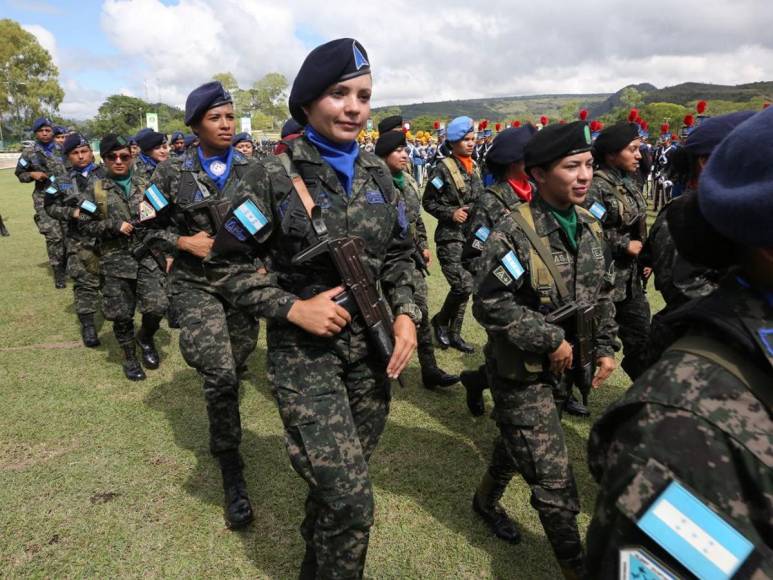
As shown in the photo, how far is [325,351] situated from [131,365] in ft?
12.2

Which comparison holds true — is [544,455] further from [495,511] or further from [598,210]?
[598,210]

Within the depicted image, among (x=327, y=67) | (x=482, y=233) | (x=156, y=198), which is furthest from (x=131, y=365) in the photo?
(x=327, y=67)

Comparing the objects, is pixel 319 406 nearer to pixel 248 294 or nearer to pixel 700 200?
pixel 248 294

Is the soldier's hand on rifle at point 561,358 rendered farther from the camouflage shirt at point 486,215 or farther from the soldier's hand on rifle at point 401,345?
the camouflage shirt at point 486,215

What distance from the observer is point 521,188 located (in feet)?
13.1

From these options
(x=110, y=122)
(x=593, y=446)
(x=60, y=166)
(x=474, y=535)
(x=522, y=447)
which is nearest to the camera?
(x=593, y=446)

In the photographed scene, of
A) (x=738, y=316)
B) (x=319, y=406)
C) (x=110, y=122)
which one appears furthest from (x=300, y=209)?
(x=110, y=122)

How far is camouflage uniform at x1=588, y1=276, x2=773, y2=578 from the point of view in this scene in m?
0.83

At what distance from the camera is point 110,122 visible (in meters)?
77.9

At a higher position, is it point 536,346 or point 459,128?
point 459,128

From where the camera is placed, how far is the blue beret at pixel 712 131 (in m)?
2.69

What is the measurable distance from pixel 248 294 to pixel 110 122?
8890cm

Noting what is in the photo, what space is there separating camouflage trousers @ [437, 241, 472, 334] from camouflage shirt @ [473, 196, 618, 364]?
2.47 metres

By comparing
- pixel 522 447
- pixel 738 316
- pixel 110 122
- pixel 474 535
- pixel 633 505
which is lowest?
pixel 474 535
